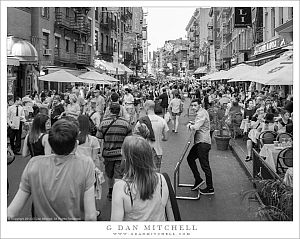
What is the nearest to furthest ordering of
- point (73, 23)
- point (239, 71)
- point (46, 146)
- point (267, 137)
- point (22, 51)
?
1. point (46, 146)
2. point (267, 137)
3. point (239, 71)
4. point (22, 51)
5. point (73, 23)

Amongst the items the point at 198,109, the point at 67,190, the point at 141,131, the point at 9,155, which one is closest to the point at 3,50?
the point at 67,190

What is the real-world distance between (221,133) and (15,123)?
606 cm

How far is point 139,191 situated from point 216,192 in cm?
466

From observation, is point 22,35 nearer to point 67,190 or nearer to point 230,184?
point 230,184

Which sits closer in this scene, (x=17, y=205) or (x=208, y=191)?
(x=17, y=205)

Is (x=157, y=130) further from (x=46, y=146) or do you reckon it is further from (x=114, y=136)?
(x=46, y=146)

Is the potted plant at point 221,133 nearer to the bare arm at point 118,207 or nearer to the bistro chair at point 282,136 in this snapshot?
the bistro chair at point 282,136

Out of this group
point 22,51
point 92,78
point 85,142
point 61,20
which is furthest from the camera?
point 61,20

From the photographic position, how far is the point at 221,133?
12266mm

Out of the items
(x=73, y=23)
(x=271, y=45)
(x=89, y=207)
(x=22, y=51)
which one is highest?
(x=73, y=23)

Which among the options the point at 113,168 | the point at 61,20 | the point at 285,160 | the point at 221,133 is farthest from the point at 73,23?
the point at 285,160

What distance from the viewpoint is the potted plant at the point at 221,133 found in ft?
38.8

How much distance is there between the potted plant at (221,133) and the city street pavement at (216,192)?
0.23 metres

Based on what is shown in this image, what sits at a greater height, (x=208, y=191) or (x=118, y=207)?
(x=118, y=207)
